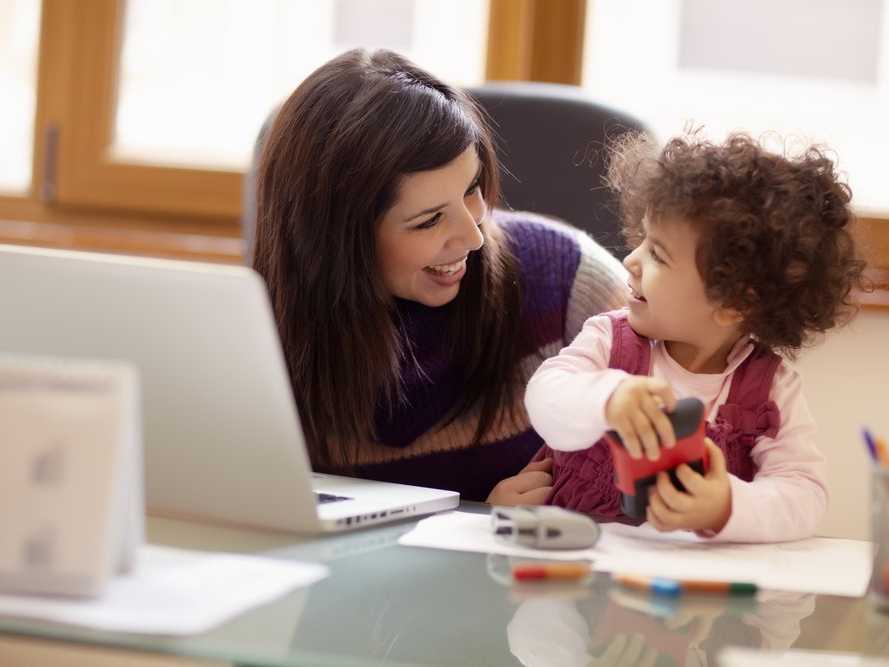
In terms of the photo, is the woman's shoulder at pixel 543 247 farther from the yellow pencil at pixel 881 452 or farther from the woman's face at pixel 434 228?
the yellow pencil at pixel 881 452

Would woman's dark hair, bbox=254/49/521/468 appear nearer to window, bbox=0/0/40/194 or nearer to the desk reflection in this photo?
the desk reflection

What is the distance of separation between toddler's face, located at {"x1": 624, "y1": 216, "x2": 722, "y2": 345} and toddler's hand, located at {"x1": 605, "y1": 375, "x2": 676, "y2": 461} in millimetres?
190

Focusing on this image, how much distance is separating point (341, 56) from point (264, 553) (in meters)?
0.74

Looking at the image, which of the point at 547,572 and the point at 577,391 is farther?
the point at 577,391

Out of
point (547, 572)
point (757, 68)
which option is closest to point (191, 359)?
point (547, 572)

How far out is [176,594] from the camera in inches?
32.3

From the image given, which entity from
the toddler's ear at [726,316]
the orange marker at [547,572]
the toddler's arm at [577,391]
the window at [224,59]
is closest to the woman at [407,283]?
the toddler's arm at [577,391]

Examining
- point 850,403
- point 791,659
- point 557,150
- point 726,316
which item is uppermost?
point 557,150

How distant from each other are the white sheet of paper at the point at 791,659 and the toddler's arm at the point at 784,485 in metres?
0.30

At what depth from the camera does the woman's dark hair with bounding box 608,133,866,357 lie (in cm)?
119

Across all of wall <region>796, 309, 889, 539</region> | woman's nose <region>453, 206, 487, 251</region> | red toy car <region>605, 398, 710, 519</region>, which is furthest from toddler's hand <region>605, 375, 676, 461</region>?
wall <region>796, 309, 889, 539</region>

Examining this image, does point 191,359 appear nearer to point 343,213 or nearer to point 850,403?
point 343,213

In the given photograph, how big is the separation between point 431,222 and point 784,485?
0.51 metres

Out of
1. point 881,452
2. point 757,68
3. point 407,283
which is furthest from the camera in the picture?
point 757,68
